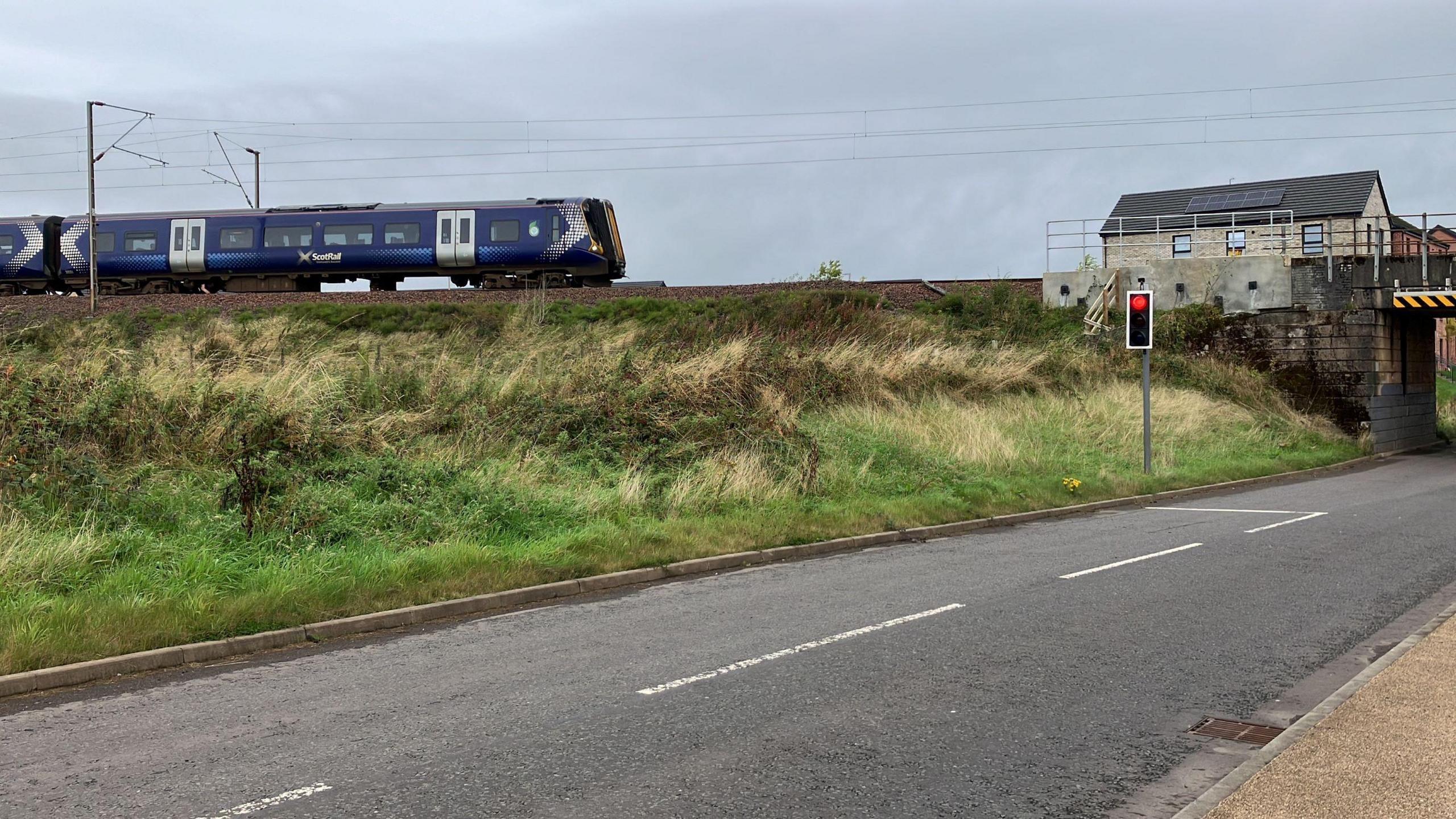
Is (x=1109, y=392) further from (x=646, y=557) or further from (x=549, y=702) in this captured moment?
(x=549, y=702)

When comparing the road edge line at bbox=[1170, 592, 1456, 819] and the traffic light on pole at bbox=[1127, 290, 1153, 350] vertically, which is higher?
the traffic light on pole at bbox=[1127, 290, 1153, 350]

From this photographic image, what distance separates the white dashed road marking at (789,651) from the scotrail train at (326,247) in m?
27.2

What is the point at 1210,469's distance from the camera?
20984 millimetres

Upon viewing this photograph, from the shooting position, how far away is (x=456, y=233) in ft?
114

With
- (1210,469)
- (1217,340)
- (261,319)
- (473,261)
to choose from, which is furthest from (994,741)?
(473,261)

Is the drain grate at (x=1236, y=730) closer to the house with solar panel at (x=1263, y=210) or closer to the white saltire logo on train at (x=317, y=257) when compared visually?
the white saltire logo on train at (x=317, y=257)

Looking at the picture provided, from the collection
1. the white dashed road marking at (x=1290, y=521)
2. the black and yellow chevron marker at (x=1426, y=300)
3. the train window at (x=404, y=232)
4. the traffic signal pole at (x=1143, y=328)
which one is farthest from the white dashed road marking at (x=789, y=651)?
the train window at (x=404, y=232)

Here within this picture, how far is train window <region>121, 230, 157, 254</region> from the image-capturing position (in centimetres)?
3578

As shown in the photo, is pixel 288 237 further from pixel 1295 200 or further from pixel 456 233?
pixel 1295 200

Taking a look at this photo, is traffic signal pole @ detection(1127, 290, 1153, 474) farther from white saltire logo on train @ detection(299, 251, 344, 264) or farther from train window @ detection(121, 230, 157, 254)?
train window @ detection(121, 230, 157, 254)

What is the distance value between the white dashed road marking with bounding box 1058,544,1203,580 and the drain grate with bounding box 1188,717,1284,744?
14.2ft

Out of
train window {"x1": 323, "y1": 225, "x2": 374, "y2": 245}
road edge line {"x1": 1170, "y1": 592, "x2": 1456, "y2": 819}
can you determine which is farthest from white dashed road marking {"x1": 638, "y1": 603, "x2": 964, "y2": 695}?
train window {"x1": 323, "y1": 225, "x2": 374, "y2": 245}

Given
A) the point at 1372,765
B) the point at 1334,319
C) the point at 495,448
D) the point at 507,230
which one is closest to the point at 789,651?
the point at 1372,765

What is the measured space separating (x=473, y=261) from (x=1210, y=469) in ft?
74.5
